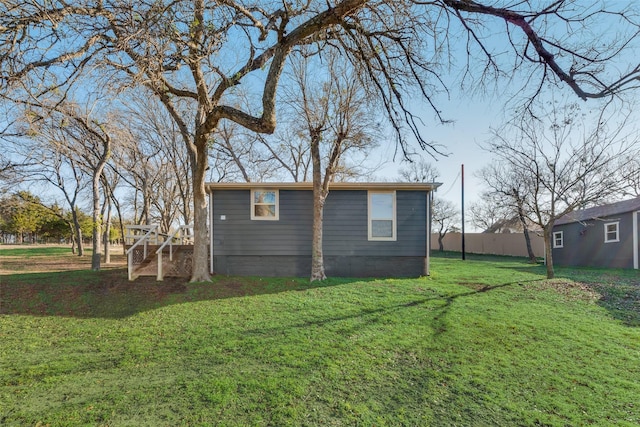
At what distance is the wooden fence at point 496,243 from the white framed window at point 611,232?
13.6 ft

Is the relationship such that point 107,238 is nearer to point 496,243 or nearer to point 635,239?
point 635,239

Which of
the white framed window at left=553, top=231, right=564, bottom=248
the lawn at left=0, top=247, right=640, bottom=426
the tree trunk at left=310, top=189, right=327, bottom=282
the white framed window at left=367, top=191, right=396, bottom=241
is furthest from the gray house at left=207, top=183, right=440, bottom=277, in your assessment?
the white framed window at left=553, top=231, right=564, bottom=248

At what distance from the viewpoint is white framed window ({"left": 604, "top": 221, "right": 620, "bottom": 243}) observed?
43.4 feet

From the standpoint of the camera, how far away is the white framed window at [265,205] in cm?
890

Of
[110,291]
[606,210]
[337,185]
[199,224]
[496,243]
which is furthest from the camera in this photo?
[496,243]

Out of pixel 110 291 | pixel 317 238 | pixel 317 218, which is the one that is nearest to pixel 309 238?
pixel 317 238

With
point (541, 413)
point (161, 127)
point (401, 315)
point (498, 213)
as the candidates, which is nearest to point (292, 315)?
point (401, 315)

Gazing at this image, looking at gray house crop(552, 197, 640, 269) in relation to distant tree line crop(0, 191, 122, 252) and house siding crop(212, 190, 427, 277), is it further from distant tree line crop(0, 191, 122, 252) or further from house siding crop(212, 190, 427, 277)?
distant tree line crop(0, 191, 122, 252)

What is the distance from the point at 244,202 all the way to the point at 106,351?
5427mm

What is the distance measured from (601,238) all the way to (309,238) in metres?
14.3

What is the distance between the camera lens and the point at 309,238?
893 cm

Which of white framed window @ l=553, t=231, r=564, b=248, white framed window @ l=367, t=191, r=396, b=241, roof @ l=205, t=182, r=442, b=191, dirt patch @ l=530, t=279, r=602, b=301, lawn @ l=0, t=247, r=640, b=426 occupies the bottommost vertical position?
lawn @ l=0, t=247, r=640, b=426

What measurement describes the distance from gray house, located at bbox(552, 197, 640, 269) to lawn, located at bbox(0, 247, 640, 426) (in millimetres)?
8514

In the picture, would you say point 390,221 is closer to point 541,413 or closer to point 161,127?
point 541,413
